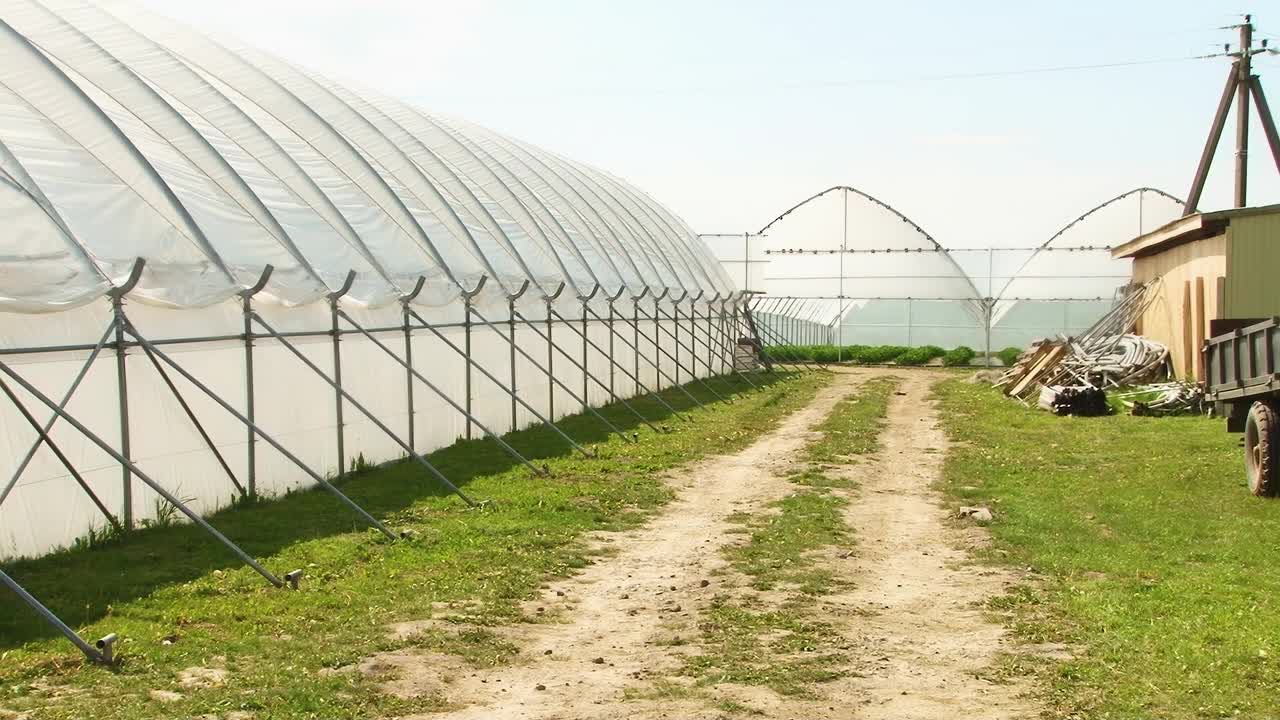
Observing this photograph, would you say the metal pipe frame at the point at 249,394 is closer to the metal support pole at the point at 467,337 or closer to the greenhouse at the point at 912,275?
the metal support pole at the point at 467,337

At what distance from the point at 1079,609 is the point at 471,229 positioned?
45.1ft

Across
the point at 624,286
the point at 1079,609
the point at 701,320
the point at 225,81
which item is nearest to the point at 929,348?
the point at 701,320

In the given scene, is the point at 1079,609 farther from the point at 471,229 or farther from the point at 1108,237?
the point at 1108,237

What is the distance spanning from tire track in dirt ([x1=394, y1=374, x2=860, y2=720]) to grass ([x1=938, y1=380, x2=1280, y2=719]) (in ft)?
7.38

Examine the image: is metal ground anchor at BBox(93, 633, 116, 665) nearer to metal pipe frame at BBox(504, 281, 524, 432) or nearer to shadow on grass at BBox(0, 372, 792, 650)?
shadow on grass at BBox(0, 372, 792, 650)

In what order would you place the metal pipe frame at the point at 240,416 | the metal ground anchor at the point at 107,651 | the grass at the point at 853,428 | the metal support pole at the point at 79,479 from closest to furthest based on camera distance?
the metal ground anchor at the point at 107,651
the metal support pole at the point at 79,479
the metal pipe frame at the point at 240,416
the grass at the point at 853,428

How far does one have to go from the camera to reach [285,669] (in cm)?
762

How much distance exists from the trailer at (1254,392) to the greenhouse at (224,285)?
791 cm

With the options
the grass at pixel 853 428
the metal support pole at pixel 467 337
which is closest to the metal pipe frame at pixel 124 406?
the metal support pole at pixel 467 337

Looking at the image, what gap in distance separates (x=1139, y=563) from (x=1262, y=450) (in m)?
3.68

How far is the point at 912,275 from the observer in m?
51.5

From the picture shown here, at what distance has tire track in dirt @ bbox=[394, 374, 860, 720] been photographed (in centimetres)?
720

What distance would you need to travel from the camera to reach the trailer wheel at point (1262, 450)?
13500 millimetres

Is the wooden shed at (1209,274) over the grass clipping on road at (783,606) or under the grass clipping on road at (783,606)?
over
